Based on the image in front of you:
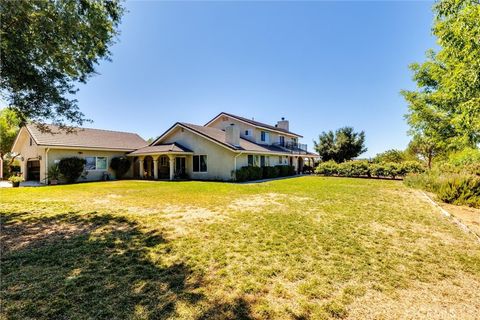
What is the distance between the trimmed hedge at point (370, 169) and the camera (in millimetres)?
22562

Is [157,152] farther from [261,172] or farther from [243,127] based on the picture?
[243,127]

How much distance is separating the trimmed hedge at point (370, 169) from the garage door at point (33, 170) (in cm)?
2966

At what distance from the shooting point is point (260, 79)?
871 inches

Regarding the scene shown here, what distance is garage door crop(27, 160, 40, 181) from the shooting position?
2055 cm

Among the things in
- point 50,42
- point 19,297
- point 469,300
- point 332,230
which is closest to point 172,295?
point 19,297

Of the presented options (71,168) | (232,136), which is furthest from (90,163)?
(232,136)

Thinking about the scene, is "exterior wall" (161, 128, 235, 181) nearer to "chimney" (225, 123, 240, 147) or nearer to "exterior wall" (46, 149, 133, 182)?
"chimney" (225, 123, 240, 147)

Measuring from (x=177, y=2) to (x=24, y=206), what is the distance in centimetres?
1214

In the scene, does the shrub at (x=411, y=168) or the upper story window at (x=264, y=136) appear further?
the upper story window at (x=264, y=136)

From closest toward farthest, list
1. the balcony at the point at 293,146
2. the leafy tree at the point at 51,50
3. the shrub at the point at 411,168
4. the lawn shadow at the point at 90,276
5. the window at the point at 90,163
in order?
the lawn shadow at the point at 90,276, the leafy tree at the point at 51,50, the window at the point at 90,163, the shrub at the point at 411,168, the balcony at the point at 293,146

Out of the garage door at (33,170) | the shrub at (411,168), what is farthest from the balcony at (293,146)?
the garage door at (33,170)

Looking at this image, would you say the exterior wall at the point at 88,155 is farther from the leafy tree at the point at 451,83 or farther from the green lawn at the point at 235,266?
the leafy tree at the point at 451,83

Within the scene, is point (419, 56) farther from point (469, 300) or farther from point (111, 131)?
point (111, 131)

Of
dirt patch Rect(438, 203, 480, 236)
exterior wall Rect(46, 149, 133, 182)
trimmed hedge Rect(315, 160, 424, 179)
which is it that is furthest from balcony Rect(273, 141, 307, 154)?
dirt patch Rect(438, 203, 480, 236)
